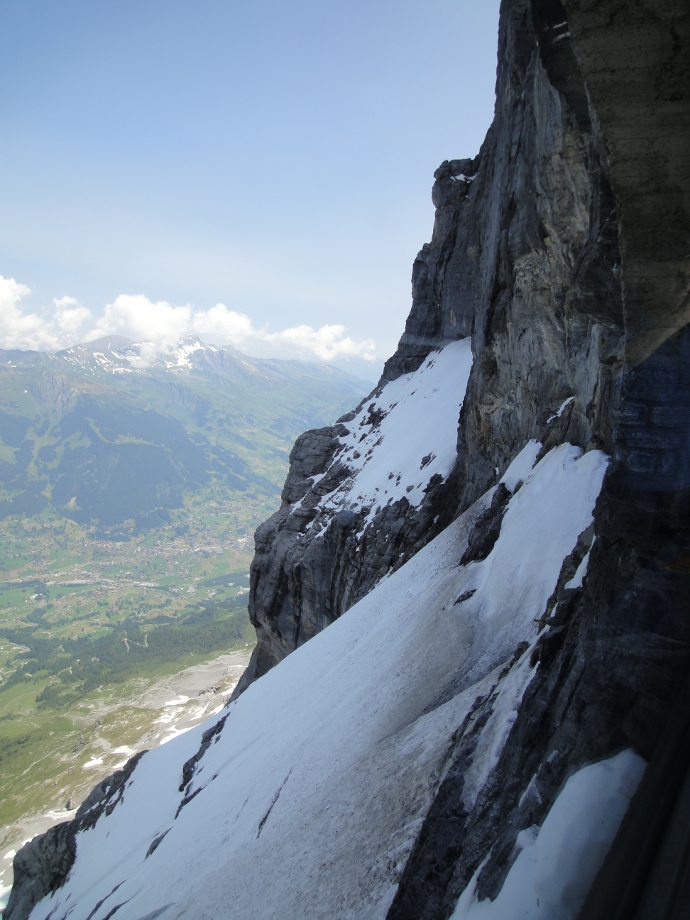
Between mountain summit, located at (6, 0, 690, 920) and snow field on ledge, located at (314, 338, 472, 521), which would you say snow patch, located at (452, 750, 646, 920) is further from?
snow field on ledge, located at (314, 338, 472, 521)

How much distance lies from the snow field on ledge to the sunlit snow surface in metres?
11.4

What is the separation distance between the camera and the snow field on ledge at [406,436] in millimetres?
37094

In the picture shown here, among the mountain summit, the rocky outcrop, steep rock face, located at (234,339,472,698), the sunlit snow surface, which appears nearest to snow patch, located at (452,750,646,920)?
the mountain summit

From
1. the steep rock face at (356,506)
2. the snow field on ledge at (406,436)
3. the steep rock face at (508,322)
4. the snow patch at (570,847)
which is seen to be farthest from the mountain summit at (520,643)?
the snow field on ledge at (406,436)

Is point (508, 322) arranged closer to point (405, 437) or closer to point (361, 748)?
point (405, 437)

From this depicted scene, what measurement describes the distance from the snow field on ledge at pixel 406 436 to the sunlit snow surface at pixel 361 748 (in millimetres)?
11374

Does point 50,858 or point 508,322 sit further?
point 50,858

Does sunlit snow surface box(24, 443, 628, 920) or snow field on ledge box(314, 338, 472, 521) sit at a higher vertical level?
snow field on ledge box(314, 338, 472, 521)

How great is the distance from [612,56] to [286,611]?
4130cm

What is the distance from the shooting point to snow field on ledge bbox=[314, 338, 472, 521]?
3709 centimetres

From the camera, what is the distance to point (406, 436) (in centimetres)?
4331

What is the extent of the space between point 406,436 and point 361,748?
98.0 ft

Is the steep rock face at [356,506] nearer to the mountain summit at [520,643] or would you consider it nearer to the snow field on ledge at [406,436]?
the snow field on ledge at [406,436]

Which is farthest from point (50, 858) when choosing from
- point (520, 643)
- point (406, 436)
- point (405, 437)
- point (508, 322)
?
point (508, 322)
